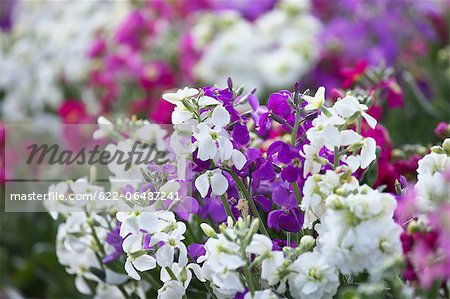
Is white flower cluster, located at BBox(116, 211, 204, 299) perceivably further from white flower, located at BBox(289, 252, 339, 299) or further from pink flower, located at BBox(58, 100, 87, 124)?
pink flower, located at BBox(58, 100, 87, 124)

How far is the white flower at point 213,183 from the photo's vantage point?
822mm

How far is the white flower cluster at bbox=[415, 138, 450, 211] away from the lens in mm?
752

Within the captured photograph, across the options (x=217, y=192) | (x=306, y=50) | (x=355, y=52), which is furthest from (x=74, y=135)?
(x=217, y=192)

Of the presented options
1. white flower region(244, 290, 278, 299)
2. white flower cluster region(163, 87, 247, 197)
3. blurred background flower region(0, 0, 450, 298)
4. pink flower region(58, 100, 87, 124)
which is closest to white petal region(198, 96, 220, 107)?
white flower cluster region(163, 87, 247, 197)

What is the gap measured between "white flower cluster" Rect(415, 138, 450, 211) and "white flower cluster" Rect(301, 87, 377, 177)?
6 centimetres

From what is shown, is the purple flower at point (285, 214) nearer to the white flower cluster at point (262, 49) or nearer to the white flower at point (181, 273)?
the white flower at point (181, 273)

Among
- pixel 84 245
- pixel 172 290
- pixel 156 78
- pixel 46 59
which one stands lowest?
pixel 46 59

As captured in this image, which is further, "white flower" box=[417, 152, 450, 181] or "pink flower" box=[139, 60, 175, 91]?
"pink flower" box=[139, 60, 175, 91]

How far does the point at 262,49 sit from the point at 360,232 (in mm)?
1546

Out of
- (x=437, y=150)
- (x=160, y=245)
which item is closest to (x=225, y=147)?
(x=160, y=245)

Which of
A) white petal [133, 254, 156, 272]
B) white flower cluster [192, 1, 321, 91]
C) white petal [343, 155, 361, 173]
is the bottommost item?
white flower cluster [192, 1, 321, 91]

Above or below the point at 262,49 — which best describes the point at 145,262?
above

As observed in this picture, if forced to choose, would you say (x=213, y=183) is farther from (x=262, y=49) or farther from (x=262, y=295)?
(x=262, y=49)

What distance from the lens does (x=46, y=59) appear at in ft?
7.95
